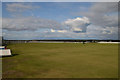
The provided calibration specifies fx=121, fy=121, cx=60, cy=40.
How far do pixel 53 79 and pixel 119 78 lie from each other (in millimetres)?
4052

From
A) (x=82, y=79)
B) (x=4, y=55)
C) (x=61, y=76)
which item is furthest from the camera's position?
(x=4, y=55)

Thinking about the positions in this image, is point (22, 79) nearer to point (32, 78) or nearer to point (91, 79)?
point (32, 78)

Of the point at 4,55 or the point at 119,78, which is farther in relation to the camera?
the point at 4,55

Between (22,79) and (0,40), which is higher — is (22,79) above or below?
below

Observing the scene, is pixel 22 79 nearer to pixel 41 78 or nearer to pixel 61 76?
pixel 41 78

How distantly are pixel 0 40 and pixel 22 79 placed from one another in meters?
31.8

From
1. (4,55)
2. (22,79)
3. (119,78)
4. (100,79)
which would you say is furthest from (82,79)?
(4,55)

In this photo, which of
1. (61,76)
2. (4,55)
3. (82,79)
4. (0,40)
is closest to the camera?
(82,79)

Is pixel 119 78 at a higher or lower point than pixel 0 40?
lower

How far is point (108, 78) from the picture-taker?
7410 mm

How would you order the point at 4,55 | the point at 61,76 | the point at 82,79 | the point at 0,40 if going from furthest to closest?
1. the point at 0,40
2. the point at 4,55
3. the point at 61,76
4. the point at 82,79

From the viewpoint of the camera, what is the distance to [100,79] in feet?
23.7

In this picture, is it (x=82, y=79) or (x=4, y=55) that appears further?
(x=4, y=55)

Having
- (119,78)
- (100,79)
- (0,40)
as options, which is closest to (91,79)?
(100,79)
